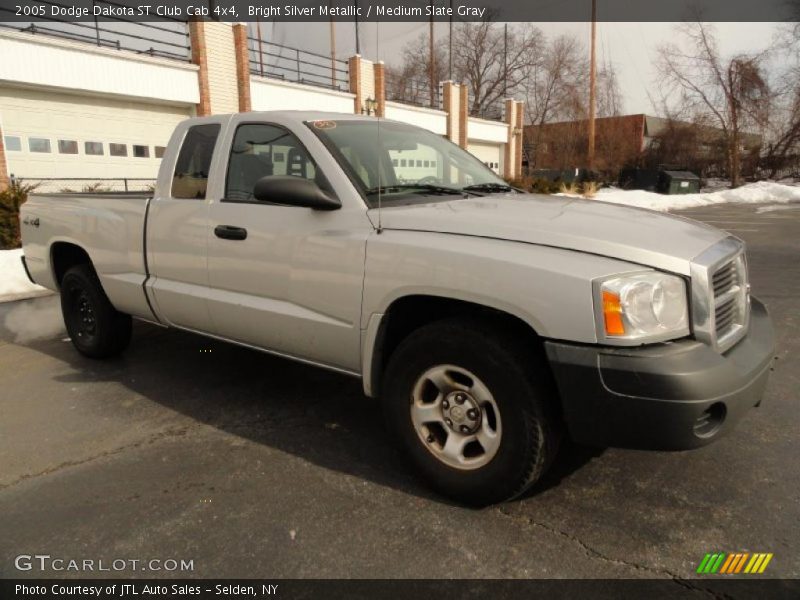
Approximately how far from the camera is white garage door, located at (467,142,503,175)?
34.8 m

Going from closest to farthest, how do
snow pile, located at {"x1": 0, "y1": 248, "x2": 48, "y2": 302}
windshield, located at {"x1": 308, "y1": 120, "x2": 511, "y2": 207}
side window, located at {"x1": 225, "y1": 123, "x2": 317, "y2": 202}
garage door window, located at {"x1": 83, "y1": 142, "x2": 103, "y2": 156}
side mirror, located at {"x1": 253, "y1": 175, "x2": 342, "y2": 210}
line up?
side mirror, located at {"x1": 253, "y1": 175, "x2": 342, "y2": 210}, windshield, located at {"x1": 308, "y1": 120, "x2": 511, "y2": 207}, side window, located at {"x1": 225, "y1": 123, "x2": 317, "y2": 202}, snow pile, located at {"x1": 0, "y1": 248, "x2": 48, "y2": 302}, garage door window, located at {"x1": 83, "y1": 142, "x2": 103, "y2": 156}

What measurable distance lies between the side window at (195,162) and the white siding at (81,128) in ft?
47.3

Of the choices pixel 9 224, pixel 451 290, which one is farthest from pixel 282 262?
pixel 9 224

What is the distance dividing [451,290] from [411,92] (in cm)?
3629

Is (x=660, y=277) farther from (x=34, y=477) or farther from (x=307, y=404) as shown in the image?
(x=34, y=477)

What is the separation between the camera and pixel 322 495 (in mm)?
2914

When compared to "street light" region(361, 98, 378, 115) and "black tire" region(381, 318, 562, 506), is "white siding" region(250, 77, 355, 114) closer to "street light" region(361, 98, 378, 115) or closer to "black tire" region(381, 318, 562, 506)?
"street light" region(361, 98, 378, 115)

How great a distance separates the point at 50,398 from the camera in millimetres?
4254

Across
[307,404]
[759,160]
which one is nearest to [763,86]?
[759,160]

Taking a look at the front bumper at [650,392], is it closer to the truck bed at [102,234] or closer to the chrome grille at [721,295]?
the chrome grille at [721,295]

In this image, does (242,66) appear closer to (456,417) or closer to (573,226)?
(573,226)

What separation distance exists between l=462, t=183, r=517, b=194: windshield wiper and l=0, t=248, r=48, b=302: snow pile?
21.9 ft

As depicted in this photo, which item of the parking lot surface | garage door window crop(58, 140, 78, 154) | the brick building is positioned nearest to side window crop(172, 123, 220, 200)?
the parking lot surface

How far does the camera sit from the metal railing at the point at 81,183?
15.8 metres
